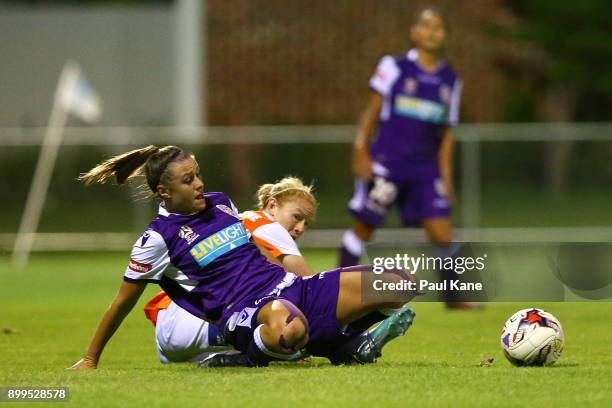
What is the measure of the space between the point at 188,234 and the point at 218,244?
17cm

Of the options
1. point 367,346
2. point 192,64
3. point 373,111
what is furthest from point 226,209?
point 192,64

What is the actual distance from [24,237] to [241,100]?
7.29 metres

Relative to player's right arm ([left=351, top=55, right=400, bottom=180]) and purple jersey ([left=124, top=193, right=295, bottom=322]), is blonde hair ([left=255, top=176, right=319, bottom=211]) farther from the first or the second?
player's right arm ([left=351, top=55, right=400, bottom=180])

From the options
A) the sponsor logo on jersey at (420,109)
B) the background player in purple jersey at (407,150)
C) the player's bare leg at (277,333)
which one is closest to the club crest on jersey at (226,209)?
the player's bare leg at (277,333)

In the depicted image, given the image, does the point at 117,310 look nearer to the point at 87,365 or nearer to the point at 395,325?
the point at 87,365

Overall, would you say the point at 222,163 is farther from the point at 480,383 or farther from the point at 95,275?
the point at 480,383

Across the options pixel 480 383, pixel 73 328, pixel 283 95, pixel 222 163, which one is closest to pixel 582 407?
pixel 480 383

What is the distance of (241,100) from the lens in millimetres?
25781

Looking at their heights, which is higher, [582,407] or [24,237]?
[582,407]

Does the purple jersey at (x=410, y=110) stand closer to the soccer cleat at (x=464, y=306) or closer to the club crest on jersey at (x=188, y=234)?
the soccer cleat at (x=464, y=306)

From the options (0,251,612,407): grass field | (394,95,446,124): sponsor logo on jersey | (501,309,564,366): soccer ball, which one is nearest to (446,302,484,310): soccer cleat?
(0,251,612,407): grass field

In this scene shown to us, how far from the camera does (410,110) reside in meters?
11.6

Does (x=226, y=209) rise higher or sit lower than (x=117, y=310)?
higher

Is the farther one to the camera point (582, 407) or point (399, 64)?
point (399, 64)
